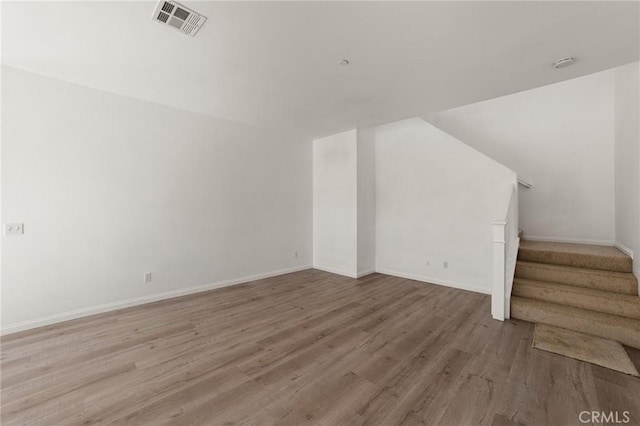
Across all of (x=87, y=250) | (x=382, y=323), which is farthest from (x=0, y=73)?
(x=382, y=323)

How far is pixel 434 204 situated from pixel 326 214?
2.14 metres

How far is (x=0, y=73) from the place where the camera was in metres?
2.71

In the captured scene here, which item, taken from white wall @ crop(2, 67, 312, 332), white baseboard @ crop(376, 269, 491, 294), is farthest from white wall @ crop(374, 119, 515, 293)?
white wall @ crop(2, 67, 312, 332)

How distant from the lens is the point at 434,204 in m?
4.65

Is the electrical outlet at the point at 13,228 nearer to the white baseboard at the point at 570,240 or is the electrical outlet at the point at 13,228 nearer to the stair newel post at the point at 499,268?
the stair newel post at the point at 499,268

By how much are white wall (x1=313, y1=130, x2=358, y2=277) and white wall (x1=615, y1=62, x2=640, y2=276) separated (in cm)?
357

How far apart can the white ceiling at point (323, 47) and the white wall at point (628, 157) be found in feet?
3.75

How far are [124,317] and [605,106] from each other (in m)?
7.83

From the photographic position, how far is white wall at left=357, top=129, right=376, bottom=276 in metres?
5.09

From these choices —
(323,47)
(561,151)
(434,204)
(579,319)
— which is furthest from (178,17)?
(561,151)

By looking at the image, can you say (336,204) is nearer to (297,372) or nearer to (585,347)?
(297,372)

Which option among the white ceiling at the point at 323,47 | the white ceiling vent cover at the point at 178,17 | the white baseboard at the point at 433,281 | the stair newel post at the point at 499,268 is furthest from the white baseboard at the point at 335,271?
the white ceiling vent cover at the point at 178,17

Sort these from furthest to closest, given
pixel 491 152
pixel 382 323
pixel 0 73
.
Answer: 1. pixel 491 152
2. pixel 382 323
3. pixel 0 73

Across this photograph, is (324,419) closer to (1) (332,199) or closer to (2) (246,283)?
(2) (246,283)
